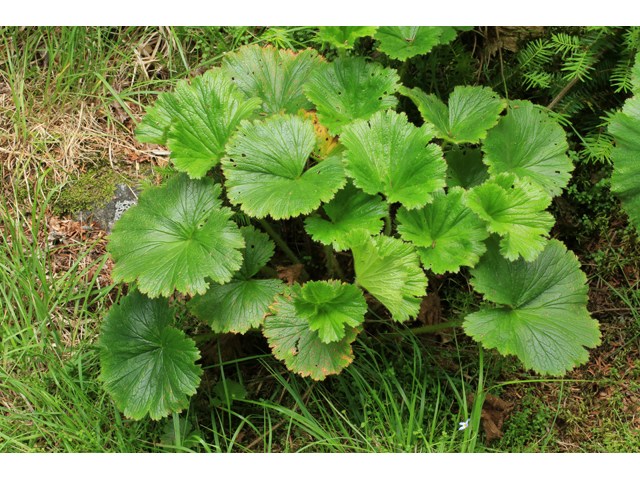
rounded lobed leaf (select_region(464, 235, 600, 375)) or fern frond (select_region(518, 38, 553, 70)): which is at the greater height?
fern frond (select_region(518, 38, 553, 70))

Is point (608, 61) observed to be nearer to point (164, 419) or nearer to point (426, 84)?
point (426, 84)

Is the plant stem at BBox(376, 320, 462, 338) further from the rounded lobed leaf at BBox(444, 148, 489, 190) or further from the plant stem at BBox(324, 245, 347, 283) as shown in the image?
the rounded lobed leaf at BBox(444, 148, 489, 190)

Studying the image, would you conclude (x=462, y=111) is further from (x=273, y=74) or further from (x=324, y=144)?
(x=273, y=74)

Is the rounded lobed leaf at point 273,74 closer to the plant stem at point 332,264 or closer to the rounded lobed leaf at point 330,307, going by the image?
the plant stem at point 332,264

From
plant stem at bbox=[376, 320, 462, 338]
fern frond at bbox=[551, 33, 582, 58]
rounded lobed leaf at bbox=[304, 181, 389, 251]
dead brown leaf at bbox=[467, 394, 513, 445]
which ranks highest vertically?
fern frond at bbox=[551, 33, 582, 58]

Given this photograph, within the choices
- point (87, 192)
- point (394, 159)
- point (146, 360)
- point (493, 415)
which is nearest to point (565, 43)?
point (394, 159)

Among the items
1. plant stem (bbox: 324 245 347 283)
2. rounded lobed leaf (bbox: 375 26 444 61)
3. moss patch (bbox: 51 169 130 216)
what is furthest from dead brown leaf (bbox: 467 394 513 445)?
moss patch (bbox: 51 169 130 216)
